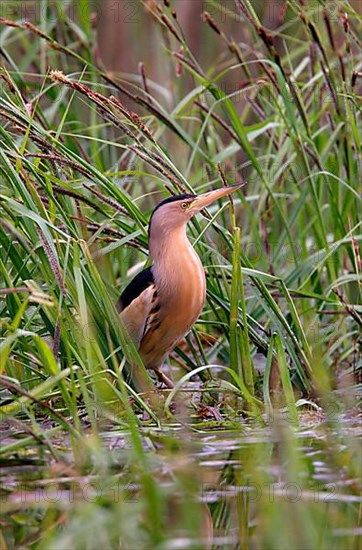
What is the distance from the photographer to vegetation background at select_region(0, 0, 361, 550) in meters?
2.60

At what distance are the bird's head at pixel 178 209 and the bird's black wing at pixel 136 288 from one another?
0.65 ft

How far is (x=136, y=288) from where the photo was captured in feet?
12.9

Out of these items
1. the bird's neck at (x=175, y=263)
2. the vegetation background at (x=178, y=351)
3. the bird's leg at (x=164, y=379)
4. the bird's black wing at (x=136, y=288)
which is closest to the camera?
Result: the vegetation background at (x=178, y=351)

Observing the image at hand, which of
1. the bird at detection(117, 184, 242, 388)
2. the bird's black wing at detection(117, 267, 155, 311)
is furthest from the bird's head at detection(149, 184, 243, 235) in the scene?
the bird's black wing at detection(117, 267, 155, 311)

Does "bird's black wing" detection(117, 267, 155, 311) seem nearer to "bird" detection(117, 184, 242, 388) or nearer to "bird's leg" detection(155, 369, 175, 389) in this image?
"bird" detection(117, 184, 242, 388)

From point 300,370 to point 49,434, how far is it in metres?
1.05

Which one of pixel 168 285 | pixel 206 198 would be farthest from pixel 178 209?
pixel 168 285

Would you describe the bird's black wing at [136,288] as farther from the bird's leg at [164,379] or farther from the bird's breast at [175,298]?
the bird's leg at [164,379]

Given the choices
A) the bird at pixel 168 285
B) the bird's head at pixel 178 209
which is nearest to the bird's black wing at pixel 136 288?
the bird at pixel 168 285

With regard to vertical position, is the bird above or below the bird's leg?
above

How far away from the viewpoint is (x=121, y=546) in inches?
93.6

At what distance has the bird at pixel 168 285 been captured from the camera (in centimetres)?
375

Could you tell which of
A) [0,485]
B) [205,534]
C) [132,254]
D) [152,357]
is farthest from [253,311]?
[205,534]

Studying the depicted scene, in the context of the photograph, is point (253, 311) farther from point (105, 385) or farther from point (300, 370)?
point (105, 385)
